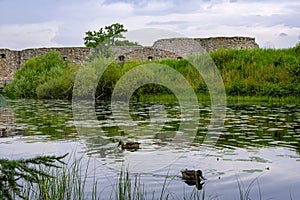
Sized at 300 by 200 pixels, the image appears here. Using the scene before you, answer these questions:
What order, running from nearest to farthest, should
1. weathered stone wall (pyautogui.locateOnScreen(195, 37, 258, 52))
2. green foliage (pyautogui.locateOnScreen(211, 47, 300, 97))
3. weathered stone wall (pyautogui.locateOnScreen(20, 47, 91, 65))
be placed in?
green foliage (pyautogui.locateOnScreen(211, 47, 300, 97)), weathered stone wall (pyautogui.locateOnScreen(195, 37, 258, 52)), weathered stone wall (pyautogui.locateOnScreen(20, 47, 91, 65))

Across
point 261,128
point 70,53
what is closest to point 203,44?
point 70,53

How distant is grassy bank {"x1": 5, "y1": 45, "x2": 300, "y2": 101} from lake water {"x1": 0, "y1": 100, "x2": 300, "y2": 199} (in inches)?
235

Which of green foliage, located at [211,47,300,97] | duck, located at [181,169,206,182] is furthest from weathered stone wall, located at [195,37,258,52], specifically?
duck, located at [181,169,206,182]

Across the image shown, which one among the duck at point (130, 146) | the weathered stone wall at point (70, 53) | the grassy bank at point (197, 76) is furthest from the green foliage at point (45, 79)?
the duck at point (130, 146)

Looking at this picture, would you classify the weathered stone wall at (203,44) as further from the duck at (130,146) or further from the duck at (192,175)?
the duck at (192,175)

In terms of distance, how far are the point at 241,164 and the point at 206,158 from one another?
0.55 meters

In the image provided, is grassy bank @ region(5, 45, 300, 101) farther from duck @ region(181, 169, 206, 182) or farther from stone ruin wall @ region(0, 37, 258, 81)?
duck @ region(181, 169, 206, 182)

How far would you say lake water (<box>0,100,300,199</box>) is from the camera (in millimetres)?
5285

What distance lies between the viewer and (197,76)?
2028cm

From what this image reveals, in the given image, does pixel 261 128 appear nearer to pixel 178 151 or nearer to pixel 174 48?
pixel 178 151

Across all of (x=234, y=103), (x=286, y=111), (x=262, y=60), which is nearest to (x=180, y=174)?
(x=286, y=111)

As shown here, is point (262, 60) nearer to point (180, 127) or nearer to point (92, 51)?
point (180, 127)

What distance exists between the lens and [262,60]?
19609 mm

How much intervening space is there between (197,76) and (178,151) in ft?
43.3
